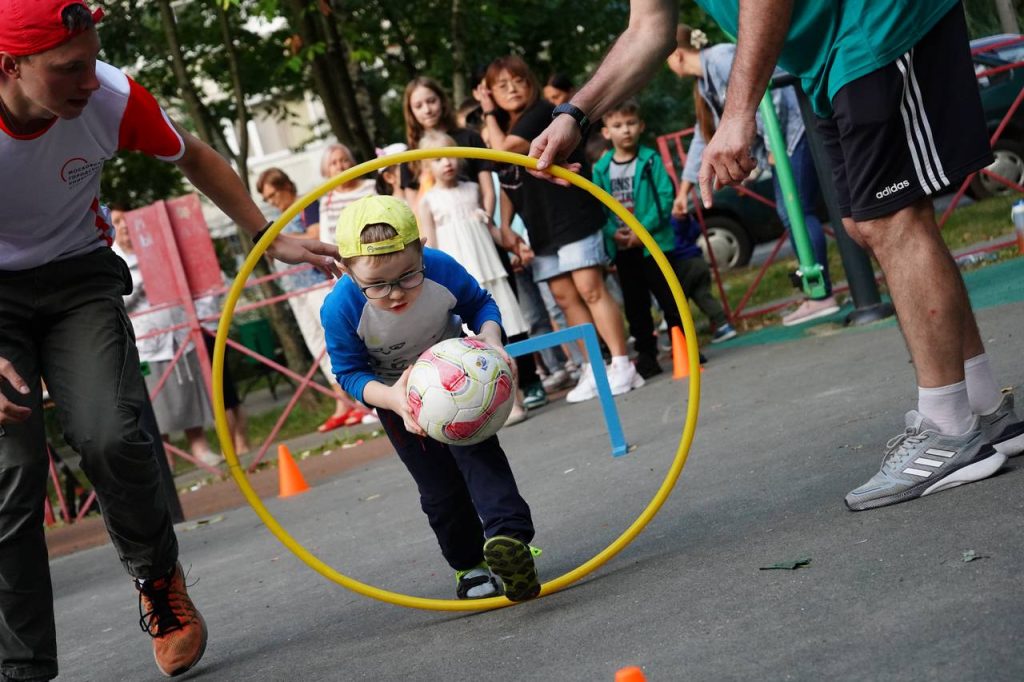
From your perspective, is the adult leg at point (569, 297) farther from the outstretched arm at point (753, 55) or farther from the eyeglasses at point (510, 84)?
the outstretched arm at point (753, 55)

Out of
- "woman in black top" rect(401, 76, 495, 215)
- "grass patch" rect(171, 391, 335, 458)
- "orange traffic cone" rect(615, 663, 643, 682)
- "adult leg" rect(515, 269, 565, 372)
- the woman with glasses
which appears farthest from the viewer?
"grass patch" rect(171, 391, 335, 458)

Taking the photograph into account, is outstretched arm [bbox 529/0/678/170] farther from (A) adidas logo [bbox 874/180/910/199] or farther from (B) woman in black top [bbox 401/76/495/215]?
(B) woman in black top [bbox 401/76/495/215]

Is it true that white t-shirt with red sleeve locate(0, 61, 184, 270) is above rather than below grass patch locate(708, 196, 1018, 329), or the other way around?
above

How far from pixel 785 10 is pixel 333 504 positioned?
189 inches

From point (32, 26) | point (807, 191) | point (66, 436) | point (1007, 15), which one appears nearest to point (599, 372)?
point (66, 436)

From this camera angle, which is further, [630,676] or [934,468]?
[934,468]

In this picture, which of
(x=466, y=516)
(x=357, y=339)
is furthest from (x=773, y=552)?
(x=357, y=339)

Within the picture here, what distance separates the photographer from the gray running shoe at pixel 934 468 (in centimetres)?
440

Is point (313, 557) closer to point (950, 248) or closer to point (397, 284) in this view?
point (397, 284)

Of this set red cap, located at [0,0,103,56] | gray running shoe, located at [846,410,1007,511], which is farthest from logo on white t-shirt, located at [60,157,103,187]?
gray running shoe, located at [846,410,1007,511]

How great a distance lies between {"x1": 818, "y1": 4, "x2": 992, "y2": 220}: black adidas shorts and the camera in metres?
4.27

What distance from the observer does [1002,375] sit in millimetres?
6180

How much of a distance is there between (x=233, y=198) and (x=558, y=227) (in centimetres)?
461

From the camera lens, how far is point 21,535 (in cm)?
420
